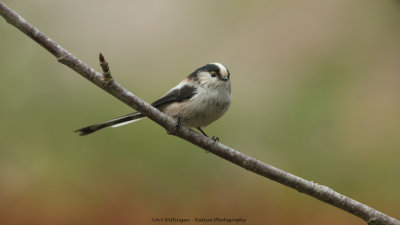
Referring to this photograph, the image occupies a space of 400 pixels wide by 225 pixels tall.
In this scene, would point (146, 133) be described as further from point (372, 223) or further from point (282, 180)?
point (372, 223)

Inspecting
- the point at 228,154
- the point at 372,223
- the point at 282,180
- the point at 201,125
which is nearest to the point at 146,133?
the point at 201,125

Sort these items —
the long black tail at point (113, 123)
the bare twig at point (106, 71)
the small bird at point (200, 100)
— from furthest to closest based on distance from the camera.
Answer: the small bird at point (200, 100)
the long black tail at point (113, 123)
the bare twig at point (106, 71)

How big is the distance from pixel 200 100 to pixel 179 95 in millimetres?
186

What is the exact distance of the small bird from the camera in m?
2.70

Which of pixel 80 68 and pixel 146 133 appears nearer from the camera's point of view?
pixel 80 68

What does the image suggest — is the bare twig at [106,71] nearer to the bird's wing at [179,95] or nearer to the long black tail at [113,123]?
the long black tail at [113,123]

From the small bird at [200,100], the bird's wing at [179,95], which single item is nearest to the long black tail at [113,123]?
the small bird at [200,100]

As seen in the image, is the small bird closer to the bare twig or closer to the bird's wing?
the bird's wing

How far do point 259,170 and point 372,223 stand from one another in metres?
0.58

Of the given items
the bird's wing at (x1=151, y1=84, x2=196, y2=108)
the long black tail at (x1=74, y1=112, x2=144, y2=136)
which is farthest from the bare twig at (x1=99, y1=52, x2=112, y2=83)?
the bird's wing at (x1=151, y1=84, x2=196, y2=108)

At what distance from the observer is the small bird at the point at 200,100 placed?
2.70 meters

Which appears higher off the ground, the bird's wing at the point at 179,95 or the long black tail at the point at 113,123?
the bird's wing at the point at 179,95

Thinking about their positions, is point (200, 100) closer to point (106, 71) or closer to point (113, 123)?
point (113, 123)

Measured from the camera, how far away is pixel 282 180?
1951 mm
